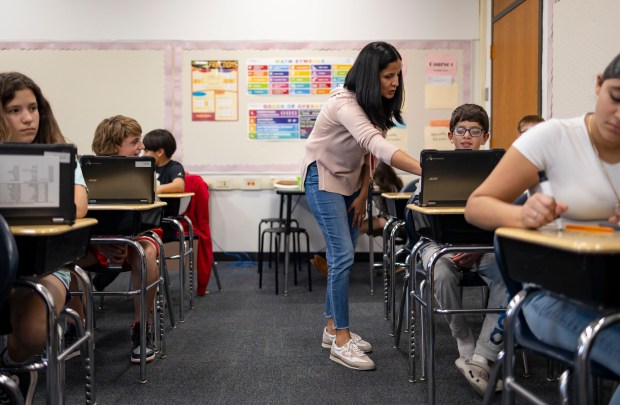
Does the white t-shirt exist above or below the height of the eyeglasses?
below

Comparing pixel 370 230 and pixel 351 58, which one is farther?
pixel 351 58

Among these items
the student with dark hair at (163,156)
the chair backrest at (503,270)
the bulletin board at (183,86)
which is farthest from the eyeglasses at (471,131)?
the bulletin board at (183,86)

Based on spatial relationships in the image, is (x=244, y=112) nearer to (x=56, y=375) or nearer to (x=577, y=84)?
(x=577, y=84)

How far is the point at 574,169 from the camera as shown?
3.91ft

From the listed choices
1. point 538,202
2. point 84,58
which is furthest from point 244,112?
point 538,202

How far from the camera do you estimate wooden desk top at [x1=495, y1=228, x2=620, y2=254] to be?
33.6 inches

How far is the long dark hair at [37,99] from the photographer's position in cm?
170

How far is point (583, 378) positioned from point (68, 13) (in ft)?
17.5

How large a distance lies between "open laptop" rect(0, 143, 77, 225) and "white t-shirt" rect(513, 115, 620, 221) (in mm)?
1142

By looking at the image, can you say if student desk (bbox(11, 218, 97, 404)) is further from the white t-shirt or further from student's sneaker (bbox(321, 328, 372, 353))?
student's sneaker (bbox(321, 328, 372, 353))

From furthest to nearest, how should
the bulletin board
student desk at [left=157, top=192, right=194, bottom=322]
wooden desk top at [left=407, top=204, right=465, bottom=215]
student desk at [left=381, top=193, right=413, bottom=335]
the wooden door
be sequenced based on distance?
1. the bulletin board
2. the wooden door
3. student desk at [left=157, top=192, right=194, bottom=322]
4. student desk at [left=381, top=193, right=413, bottom=335]
5. wooden desk top at [left=407, top=204, right=465, bottom=215]

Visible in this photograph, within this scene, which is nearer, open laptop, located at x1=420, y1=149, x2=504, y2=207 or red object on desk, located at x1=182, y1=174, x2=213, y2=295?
open laptop, located at x1=420, y1=149, x2=504, y2=207

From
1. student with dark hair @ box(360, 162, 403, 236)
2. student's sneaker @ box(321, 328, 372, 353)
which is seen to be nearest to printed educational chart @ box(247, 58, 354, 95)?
student with dark hair @ box(360, 162, 403, 236)

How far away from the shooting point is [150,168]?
2430mm
